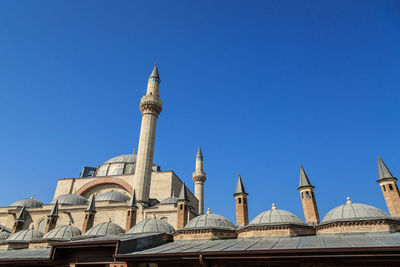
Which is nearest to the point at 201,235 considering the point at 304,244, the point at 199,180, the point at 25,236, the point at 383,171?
the point at 304,244

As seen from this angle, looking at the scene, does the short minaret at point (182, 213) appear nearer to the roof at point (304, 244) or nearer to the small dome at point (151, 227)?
the small dome at point (151, 227)

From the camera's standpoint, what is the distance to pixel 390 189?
14453mm

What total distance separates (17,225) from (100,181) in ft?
33.4

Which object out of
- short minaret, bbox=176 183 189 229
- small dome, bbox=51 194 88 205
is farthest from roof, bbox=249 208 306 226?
small dome, bbox=51 194 88 205

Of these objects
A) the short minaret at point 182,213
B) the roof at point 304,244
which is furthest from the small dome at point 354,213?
the short minaret at point 182,213

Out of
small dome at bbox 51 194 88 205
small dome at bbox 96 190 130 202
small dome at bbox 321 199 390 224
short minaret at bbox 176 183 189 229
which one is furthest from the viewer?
small dome at bbox 51 194 88 205

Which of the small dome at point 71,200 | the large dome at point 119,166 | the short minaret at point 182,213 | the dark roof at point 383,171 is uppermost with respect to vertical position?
the large dome at point 119,166

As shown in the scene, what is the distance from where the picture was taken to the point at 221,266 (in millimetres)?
9562

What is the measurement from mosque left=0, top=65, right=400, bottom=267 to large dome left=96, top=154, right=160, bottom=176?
23.9ft

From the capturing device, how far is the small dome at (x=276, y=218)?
1336cm

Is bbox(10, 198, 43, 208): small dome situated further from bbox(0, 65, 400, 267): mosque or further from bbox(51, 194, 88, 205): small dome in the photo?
bbox(51, 194, 88, 205): small dome

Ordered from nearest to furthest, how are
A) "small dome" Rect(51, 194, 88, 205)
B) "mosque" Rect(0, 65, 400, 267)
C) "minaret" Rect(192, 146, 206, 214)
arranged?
1. "mosque" Rect(0, 65, 400, 267)
2. "small dome" Rect(51, 194, 88, 205)
3. "minaret" Rect(192, 146, 206, 214)

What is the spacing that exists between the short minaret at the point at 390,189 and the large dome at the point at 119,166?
25.8 meters

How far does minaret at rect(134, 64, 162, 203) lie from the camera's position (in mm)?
25016
